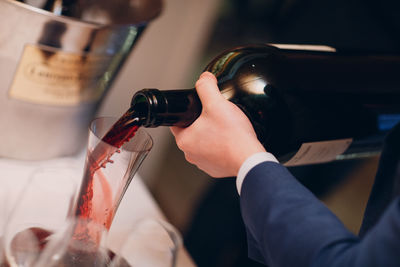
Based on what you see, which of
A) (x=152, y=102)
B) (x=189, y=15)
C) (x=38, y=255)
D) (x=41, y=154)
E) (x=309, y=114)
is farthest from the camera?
(x=189, y=15)

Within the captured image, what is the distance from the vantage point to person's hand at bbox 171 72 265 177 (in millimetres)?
527

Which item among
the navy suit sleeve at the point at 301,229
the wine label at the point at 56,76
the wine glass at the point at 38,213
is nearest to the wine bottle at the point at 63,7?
the wine label at the point at 56,76

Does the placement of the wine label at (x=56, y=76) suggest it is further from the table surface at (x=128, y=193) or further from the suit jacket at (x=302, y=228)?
the suit jacket at (x=302, y=228)

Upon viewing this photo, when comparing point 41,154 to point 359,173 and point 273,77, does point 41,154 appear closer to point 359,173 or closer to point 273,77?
point 273,77

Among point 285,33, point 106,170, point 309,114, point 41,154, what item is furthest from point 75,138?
point 285,33

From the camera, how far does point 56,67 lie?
0.72 meters

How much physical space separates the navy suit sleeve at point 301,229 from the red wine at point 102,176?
0.16 m

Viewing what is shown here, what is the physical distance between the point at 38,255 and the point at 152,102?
215mm

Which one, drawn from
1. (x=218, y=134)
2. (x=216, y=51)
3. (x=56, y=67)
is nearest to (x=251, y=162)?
(x=218, y=134)

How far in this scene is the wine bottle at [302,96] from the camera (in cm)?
62

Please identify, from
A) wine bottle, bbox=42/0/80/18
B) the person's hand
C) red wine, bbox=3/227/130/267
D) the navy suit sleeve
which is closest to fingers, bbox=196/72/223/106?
the person's hand

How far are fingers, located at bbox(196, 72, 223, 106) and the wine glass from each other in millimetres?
184

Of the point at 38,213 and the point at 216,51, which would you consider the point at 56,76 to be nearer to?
the point at 38,213

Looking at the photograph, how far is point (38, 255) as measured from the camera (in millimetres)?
401
